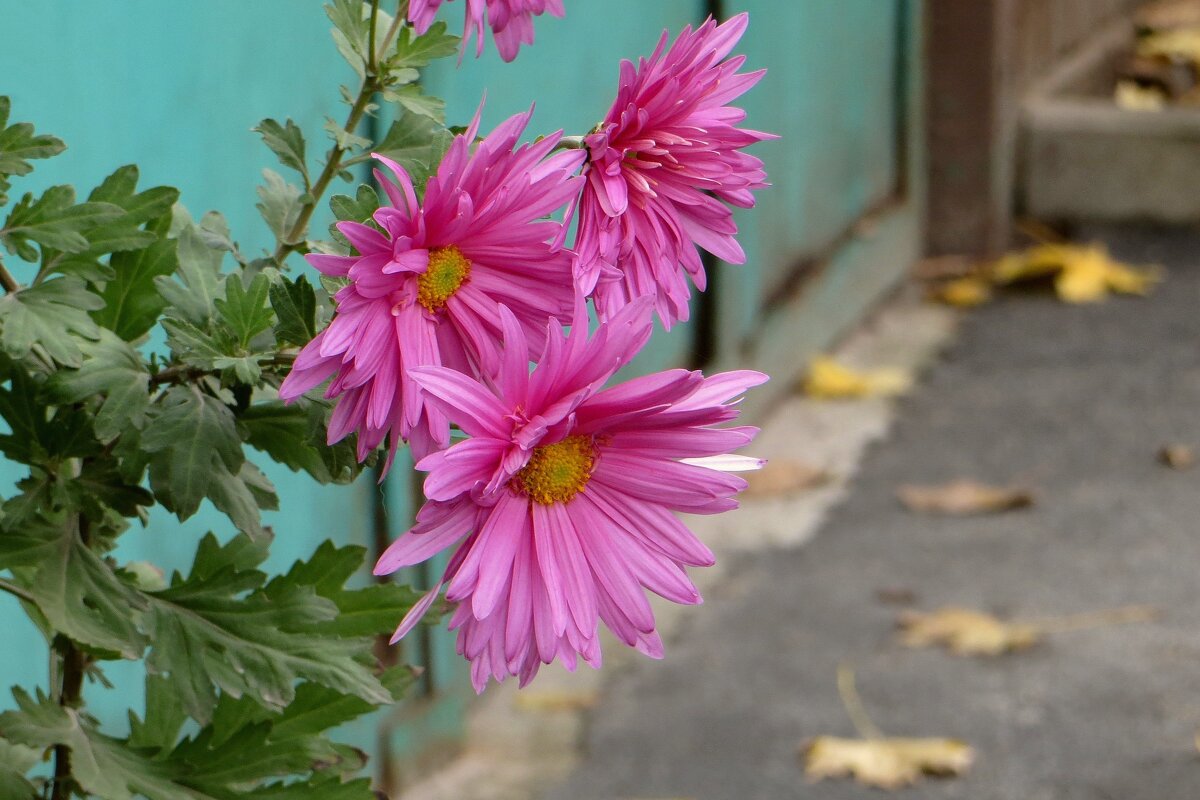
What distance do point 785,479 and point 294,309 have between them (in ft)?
9.82

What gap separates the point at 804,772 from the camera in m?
2.64

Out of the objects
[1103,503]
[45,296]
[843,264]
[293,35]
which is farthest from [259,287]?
[843,264]

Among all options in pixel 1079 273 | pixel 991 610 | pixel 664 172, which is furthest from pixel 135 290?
pixel 1079 273

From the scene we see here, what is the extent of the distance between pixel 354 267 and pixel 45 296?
289mm

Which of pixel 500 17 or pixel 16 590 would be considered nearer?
pixel 500 17

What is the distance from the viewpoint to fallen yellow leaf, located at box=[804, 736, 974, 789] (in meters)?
2.60

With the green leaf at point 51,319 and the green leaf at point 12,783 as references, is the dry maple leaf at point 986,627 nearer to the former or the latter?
the green leaf at point 12,783

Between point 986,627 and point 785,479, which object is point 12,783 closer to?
point 986,627

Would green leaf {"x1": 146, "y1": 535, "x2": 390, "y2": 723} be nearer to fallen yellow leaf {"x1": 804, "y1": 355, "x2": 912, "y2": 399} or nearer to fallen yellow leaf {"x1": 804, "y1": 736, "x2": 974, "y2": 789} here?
fallen yellow leaf {"x1": 804, "y1": 736, "x2": 974, "y2": 789}

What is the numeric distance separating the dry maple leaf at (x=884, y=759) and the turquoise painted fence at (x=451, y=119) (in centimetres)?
58

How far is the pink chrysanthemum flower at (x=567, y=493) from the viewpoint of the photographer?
0.83m

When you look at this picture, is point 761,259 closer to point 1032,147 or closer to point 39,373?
point 1032,147

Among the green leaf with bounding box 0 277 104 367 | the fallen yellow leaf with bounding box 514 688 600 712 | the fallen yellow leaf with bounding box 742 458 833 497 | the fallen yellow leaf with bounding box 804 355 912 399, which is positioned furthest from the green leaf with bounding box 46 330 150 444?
the fallen yellow leaf with bounding box 804 355 912 399

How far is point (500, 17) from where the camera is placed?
1.02 meters
